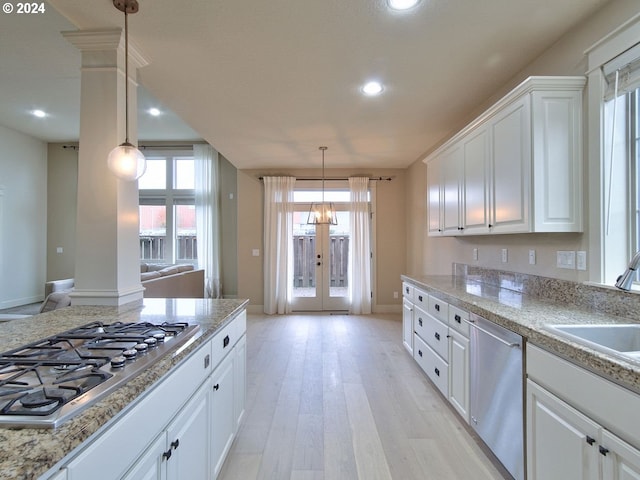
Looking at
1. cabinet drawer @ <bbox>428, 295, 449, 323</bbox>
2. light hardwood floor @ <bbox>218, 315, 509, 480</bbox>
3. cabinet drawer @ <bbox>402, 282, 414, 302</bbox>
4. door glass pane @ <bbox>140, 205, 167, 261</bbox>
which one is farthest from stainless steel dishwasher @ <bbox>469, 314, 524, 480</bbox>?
door glass pane @ <bbox>140, 205, 167, 261</bbox>

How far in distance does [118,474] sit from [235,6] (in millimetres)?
2187

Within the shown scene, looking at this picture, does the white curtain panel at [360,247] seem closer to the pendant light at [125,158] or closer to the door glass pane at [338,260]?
the door glass pane at [338,260]

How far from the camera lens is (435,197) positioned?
3545 mm

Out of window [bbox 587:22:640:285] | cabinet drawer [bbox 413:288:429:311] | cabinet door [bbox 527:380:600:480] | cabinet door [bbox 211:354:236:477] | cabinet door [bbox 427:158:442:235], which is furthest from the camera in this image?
cabinet door [bbox 427:158:442:235]

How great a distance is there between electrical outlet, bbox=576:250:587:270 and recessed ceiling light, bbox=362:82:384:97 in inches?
77.1

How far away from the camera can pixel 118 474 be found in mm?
782

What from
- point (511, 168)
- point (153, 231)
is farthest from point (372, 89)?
point (153, 231)

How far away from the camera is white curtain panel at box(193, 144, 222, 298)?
A: 21.0 feet

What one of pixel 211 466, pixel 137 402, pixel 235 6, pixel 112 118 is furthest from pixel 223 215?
pixel 137 402

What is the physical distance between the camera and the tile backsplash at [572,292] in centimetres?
155

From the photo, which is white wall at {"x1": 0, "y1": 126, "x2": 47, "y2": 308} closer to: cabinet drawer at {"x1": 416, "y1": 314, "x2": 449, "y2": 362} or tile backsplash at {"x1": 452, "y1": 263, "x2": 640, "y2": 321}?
cabinet drawer at {"x1": 416, "y1": 314, "x2": 449, "y2": 362}

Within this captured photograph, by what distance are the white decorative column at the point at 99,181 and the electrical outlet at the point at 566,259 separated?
2.93 m

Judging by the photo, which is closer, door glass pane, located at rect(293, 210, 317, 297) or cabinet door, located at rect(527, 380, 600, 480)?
cabinet door, located at rect(527, 380, 600, 480)

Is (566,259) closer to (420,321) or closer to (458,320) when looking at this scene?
(458,320)
